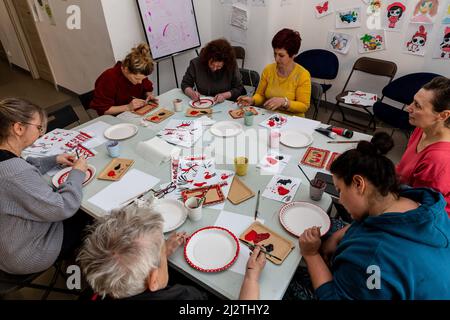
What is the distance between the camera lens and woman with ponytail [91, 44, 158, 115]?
248 cm

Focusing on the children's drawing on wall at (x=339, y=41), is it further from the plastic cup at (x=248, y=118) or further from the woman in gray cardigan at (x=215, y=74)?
the plastic cup at (x=248, y=118)

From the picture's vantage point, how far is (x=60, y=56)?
175 inches

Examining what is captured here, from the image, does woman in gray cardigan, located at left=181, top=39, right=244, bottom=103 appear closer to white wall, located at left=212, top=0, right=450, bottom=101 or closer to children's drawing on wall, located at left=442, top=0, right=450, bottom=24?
white wall, located at left=212, top=0, right=450, bottom=101

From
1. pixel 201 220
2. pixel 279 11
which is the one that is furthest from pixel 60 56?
pixel 201 220

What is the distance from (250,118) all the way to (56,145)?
1484mm

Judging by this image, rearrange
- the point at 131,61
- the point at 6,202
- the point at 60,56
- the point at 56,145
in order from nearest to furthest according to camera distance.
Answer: the point at 6,202, the point at 56,145, the point at 131,61, the point at 60,56

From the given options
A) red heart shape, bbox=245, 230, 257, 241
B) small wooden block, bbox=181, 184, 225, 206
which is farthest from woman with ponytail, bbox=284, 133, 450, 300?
small wooden block, bbox=181, 184, 225, 206

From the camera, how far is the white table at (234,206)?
1190 millimetres

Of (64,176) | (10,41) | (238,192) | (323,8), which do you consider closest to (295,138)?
(238,192)

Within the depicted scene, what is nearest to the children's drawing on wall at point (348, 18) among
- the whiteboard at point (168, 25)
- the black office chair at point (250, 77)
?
the black office chair at point (250, 77)

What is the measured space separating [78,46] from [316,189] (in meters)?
3.88

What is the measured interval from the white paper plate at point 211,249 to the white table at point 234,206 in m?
0.03

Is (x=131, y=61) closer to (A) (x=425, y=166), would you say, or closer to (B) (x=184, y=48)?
(B) (x=184, y=48)

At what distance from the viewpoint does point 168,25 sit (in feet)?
12.2
